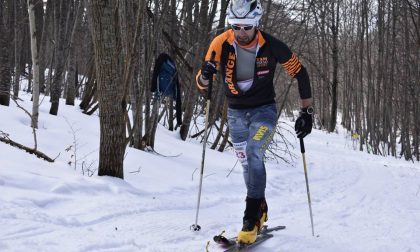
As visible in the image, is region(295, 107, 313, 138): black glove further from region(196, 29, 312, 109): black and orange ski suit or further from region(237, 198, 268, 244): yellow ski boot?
region(237, 198, 268, 244): yellow ski boot

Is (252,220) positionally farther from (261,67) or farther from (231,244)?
(261,67)

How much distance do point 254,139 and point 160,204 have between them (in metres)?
1.41

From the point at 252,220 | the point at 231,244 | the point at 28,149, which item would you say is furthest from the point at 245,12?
the point at 28,149

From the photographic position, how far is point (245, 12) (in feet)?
12.8

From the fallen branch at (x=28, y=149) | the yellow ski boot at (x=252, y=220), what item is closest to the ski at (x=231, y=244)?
the yellow ski boot at (x=252, y=220)

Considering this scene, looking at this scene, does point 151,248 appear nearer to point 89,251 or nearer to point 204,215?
point 89,251

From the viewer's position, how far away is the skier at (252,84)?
3.98 m

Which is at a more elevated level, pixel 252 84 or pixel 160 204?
pixel 252 84

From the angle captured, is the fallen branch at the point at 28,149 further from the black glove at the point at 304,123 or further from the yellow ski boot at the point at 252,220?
the black glove at the point at 304,123

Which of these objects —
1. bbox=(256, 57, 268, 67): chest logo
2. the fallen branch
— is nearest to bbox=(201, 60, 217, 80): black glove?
bbox=(256, 57, 268, 67): chest logo

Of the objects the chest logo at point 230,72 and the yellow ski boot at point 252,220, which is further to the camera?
the chest logo at point 230,72

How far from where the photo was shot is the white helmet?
390 cm

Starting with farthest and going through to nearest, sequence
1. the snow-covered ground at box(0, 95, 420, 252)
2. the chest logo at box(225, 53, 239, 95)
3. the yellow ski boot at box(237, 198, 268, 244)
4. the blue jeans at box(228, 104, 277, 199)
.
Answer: the chest logo at box(225, 53, 239, 95), the blue jeans at box(228, 104, 277, 199), the yellow ski boot at box(237, 198, 268, 244), the snow-covered ground at box(0, 95, 420, 252)

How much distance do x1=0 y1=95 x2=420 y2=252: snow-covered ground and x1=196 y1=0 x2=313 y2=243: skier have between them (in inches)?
24.1
